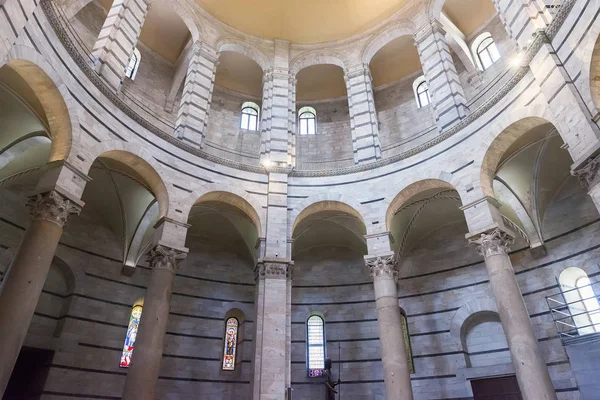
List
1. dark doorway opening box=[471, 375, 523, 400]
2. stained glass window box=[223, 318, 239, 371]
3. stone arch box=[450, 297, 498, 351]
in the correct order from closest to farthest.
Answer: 1. dark doorway opening box=[471, 375, 523, 400]
2. stone arch box=[450, 297, 498, 351]
3. stained glass window box=[223, 318, 239, 371]

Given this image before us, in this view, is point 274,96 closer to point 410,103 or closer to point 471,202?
point 410,103

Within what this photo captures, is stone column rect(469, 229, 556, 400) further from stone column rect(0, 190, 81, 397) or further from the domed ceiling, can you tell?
the domed ceiling

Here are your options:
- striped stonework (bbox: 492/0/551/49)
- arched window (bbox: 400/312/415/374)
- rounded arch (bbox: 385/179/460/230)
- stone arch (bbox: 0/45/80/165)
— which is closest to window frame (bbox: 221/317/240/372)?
arched window (bbox: 400/312/415/374)

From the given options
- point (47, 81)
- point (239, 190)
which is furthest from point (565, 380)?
point (47, 81)

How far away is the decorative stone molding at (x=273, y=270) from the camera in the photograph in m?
11.2

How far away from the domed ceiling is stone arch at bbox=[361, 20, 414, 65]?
698mm

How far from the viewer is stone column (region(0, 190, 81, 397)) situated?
267 inches

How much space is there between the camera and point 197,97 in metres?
13.9

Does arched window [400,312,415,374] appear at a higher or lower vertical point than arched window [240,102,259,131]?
lower

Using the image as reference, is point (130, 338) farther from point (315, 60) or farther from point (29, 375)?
point (315, 60)

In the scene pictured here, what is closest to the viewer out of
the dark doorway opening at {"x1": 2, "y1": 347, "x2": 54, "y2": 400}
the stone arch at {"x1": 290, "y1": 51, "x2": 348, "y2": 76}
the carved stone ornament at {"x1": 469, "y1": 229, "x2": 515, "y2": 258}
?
the carved stone ornament at {"x1": 469, "y1": 229, "x2": 515, "y2": 258}

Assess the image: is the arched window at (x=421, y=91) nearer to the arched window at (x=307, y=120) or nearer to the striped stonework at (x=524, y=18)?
the arched window at (x=307, y=120)

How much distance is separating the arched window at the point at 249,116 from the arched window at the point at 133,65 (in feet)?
14.8

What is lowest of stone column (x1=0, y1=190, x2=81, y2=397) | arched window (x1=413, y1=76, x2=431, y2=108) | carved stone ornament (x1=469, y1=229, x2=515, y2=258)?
stone column (x1=0, y1=190, x2=81, y2=397)
